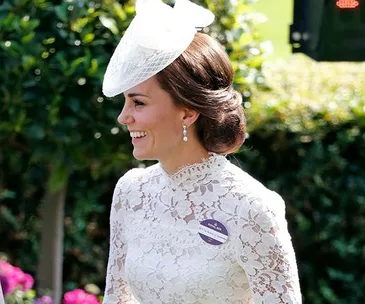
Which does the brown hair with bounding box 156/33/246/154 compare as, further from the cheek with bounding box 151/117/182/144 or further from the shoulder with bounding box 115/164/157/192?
the shoulder with bounding box 115/164/157/192

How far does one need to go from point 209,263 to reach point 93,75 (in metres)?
1.96

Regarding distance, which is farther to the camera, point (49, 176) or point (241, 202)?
point (49, 176)

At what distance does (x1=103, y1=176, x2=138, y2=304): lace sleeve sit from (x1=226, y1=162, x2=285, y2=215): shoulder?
39 centimetres

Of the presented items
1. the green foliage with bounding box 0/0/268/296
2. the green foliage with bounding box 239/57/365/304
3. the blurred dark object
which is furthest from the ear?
the green foliage with bounding box 239/57/365/304

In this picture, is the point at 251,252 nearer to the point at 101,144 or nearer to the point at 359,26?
the point at 359,26

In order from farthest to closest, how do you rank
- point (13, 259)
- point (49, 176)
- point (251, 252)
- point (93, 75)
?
point (13, 259), point (49, 176), point (93, 75), point (251, 252)

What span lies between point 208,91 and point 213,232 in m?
0.38

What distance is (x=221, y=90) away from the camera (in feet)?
9.72

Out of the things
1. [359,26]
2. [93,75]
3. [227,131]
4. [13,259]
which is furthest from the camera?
[13,259]

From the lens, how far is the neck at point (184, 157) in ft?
9.81

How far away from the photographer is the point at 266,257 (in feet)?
9.24

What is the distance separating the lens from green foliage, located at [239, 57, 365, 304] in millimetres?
5848

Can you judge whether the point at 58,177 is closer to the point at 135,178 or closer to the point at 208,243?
the point at 135,178

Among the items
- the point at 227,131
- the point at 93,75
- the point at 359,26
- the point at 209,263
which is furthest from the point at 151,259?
the point at 93,75
